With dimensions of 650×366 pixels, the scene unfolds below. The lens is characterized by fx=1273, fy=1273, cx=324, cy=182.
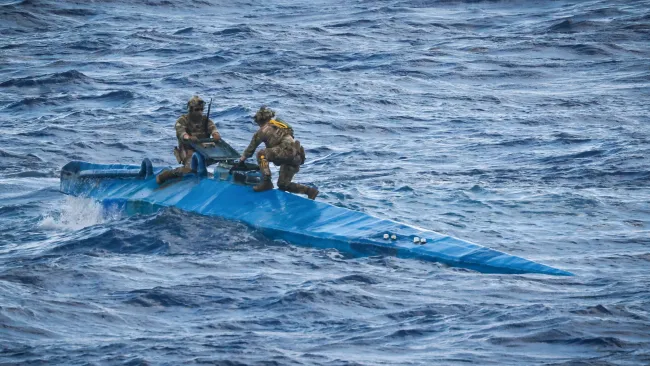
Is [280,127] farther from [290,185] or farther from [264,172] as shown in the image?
[290,185]

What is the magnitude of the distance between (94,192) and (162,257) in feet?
16.9

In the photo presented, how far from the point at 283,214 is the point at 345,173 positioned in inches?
228

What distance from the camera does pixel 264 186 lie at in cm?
1978

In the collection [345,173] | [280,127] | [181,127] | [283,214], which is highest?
[280,127]

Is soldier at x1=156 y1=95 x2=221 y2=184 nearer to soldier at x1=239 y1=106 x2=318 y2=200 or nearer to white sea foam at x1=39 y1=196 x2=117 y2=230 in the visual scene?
white sea foam at x1=39 y1=196 x2=117 y2=230

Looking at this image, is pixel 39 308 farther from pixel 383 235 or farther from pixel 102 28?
pixel 102 28

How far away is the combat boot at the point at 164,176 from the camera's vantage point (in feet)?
69.4

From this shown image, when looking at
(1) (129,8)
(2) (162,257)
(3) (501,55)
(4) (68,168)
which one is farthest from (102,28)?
(2) (162,257)

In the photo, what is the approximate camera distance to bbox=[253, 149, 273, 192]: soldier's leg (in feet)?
62.9

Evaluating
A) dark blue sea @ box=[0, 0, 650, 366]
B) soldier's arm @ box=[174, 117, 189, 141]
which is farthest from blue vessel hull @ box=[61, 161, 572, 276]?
soldier's arm @ box=[174, 117, 189, 141]

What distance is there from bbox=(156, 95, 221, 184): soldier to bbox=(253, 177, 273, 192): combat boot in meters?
1.30

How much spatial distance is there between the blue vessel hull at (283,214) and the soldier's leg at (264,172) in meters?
0.11

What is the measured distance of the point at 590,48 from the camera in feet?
123

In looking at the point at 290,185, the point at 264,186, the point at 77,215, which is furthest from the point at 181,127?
the point at 77,215
